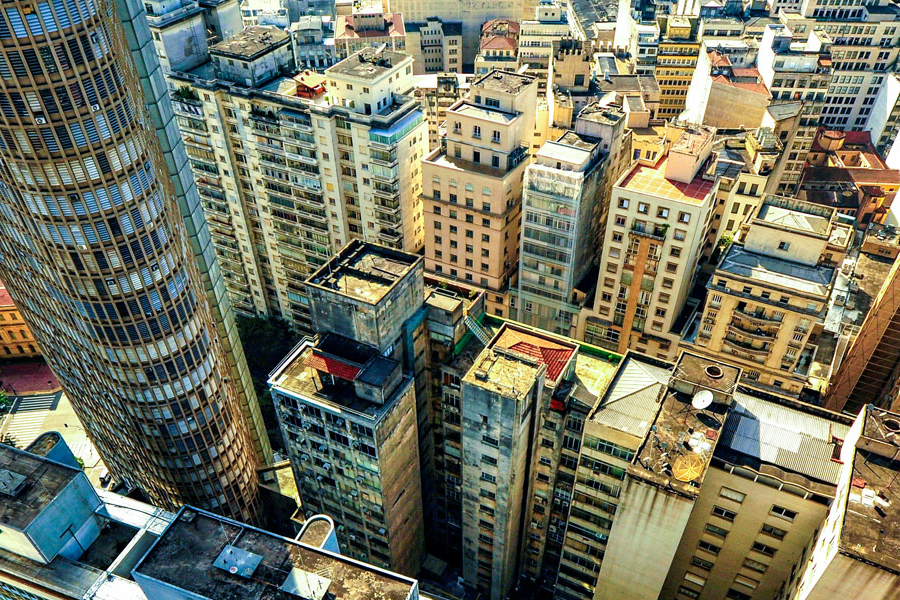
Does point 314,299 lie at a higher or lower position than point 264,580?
higher

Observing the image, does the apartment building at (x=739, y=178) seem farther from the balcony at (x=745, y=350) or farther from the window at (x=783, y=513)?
the window at (x=783, y=513)

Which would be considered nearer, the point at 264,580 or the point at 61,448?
the point at 264,580

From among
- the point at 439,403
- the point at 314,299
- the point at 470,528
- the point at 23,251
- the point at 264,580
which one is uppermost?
the point at 23,251

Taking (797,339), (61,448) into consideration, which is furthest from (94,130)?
(797,339)

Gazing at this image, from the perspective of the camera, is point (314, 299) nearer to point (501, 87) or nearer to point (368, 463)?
point (368, 463)

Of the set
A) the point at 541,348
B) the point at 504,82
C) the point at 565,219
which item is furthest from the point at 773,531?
the point at 504,82

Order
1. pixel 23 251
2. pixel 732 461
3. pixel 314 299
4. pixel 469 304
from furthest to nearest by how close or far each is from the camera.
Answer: pixel 469 304
pixel 314 299
pixel 23 251
pixel 732 461

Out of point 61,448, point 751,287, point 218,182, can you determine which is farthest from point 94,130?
point 751,287

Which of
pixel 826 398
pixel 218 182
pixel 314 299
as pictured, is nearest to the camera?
pixel 314 299
